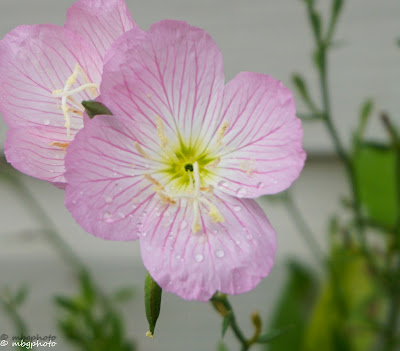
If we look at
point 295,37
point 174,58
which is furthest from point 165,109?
point 295,37

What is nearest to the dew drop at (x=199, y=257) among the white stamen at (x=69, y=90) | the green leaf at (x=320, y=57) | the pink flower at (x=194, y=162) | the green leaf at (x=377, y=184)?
the pink flower at (x=194, y=162)

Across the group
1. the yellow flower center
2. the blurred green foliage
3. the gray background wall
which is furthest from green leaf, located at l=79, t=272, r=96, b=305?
the yellow flower center

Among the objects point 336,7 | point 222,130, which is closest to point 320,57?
point 336,7

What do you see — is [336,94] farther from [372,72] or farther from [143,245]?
[143,245]

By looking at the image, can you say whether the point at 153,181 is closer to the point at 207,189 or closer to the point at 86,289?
the point at 207,189

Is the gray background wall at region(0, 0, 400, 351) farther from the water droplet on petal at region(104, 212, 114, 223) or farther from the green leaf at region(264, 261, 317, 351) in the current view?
the water droplet on petal at region(104, 212, 114, 223)

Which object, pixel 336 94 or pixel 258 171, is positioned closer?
pixel 258 171
